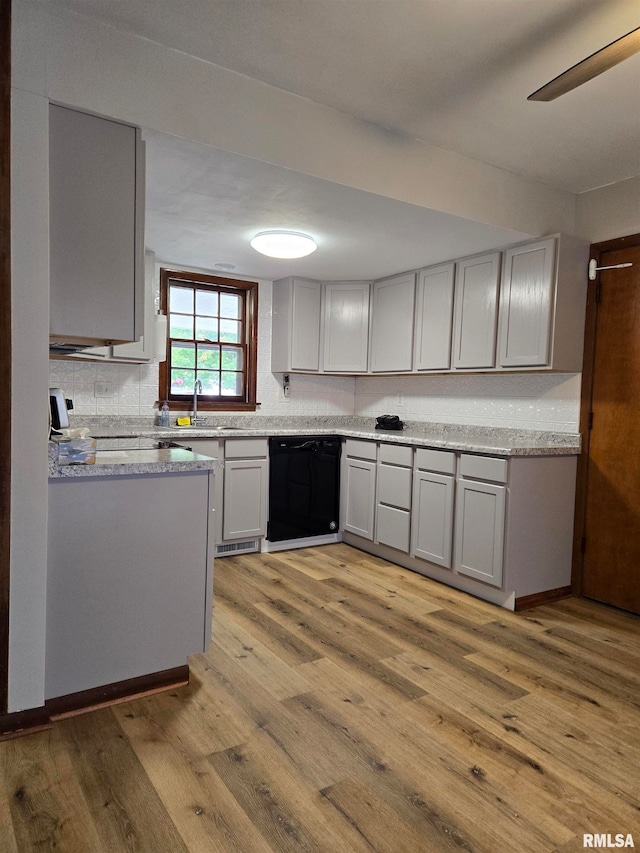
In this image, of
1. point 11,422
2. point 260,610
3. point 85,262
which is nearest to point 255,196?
point 85,262

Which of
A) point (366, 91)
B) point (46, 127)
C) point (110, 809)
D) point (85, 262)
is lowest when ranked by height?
point (110, 809)

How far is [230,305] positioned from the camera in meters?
4.96

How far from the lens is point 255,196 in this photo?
294cm

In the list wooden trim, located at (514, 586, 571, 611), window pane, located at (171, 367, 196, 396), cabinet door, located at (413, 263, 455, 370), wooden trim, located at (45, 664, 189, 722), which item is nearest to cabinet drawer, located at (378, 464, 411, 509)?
cabinet door, located at (413, 263, 455, 370)

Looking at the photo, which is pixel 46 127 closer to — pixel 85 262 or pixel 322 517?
pixel 85 262

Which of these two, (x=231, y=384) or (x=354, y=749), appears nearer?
(x=354, y=749)

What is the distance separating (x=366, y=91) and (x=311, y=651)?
2637 mm

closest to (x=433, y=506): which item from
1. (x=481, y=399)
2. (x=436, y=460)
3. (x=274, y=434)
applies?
(x=436, y=460)

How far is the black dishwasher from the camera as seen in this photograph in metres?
4.37

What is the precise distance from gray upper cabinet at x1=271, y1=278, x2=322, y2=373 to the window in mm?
219

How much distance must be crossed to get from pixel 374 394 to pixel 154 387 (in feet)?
6.84

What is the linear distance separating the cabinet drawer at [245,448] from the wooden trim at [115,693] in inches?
76.6

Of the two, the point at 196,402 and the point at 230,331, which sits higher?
the point at 230,331

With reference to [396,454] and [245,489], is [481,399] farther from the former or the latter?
[245,489]
